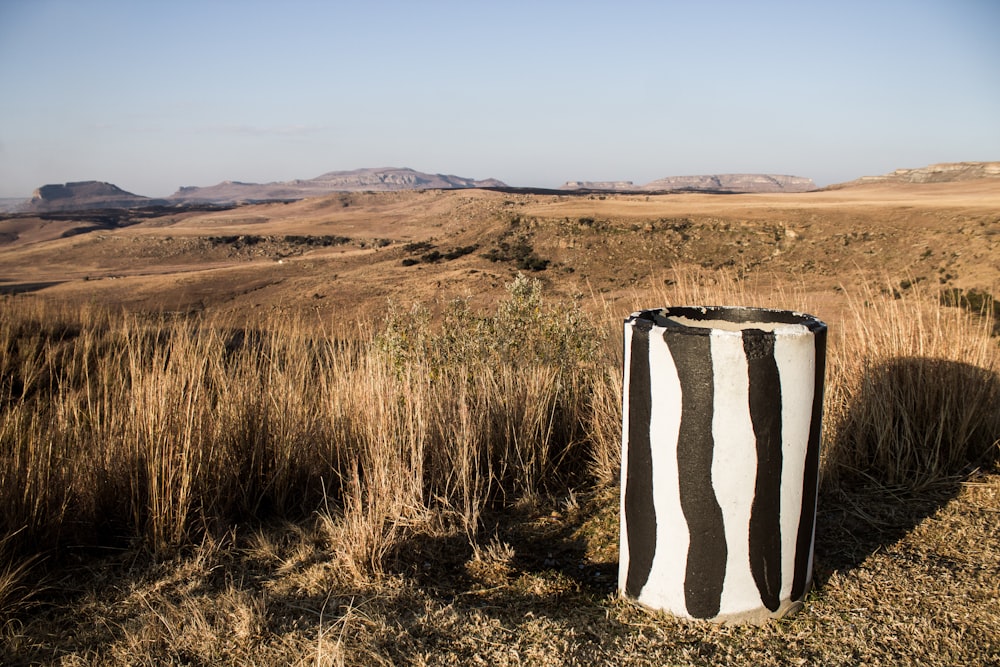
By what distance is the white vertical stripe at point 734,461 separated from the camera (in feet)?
7.71

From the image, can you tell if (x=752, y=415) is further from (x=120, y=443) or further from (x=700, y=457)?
(x=120, y=443)

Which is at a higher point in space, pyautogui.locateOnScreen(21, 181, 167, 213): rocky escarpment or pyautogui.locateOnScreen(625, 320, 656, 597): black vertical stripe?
pyautogui.locateOnScreen(21, 181, 167, 213): rocky escarpment

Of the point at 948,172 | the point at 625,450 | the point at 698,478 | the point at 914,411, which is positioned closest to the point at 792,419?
the point at 698,478

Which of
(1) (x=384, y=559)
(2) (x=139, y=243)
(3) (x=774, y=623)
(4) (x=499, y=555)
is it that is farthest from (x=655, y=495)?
(2) (x=139, y=243)

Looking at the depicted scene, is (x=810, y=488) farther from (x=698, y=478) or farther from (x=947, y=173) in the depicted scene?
(x=947, y=173)

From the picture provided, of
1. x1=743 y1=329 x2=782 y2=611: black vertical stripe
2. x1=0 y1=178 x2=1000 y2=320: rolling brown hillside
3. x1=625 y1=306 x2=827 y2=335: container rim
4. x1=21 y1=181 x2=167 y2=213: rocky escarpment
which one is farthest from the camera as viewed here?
x1=21 y1=181 x2=167 y2=213: rocky escarpment

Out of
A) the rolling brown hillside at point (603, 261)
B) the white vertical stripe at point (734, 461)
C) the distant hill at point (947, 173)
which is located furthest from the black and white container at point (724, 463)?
the distant hill at point (947, 173)

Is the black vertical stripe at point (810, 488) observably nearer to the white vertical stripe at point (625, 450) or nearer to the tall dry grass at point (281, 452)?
the white vertical stripe at point (625, 450)

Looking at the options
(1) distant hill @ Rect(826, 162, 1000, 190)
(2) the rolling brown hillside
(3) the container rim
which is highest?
(1) distant hill @ Rect(826, 162, 1000, 190)

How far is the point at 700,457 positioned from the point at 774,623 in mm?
726

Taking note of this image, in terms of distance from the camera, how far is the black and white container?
237cm

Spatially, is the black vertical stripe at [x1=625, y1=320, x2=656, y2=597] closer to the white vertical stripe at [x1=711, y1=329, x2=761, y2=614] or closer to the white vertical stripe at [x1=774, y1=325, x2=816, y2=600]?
the white vertical stripe at [x1=711, y1=329, x2=761, y2=614]

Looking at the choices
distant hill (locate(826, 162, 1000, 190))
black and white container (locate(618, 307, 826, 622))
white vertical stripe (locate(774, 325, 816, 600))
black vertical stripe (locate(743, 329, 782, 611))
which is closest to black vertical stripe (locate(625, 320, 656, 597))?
black and white container (locate(618, 307, 826, 622))

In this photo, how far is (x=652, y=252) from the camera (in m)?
25.2
